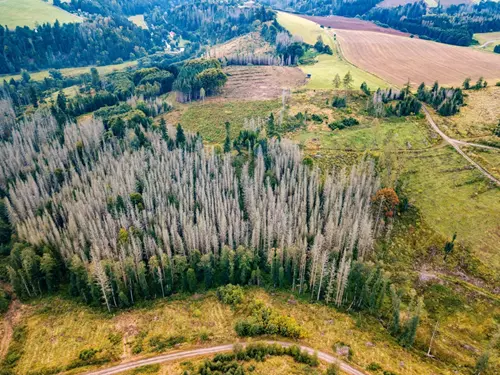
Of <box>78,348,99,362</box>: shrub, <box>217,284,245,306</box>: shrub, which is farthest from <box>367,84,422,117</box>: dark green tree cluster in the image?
<box>78,348,99,362</box>: shrub

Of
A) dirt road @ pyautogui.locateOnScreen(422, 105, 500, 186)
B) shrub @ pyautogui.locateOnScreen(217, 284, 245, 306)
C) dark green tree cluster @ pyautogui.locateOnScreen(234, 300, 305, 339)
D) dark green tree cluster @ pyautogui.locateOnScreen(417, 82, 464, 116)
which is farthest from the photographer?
dark green tree cluster @ pyautogui.locateOnScreen(417, 82, 464, 116)

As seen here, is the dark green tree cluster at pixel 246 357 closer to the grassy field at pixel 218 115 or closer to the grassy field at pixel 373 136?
the grassy field at pixel 373 136

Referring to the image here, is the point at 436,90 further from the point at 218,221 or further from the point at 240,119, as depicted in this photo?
the point at 218,221

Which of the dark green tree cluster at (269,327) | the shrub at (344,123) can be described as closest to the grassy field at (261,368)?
the dark green tree cluster at (269,327)

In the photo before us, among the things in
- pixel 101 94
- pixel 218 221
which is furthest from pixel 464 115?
pixel 101 94

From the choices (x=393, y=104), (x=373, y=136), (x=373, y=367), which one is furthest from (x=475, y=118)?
(x=373, y=367)

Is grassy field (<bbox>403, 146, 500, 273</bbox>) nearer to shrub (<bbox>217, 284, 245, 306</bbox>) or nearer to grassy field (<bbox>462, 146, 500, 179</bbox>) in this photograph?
grassy field (<bbox>462, 146, 500, 179</bbox>)
